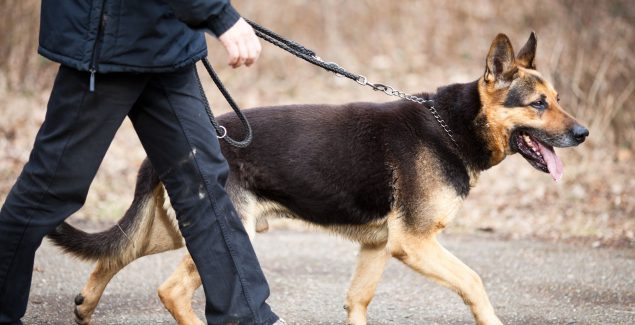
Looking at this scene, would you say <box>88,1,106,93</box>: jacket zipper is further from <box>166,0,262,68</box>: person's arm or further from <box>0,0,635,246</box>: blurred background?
<box>0,0,635,246</box>: blurred background

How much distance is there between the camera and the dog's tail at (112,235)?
13.6 ft

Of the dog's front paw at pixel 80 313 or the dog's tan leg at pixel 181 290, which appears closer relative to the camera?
the dog's tan leg at pixel 181 290

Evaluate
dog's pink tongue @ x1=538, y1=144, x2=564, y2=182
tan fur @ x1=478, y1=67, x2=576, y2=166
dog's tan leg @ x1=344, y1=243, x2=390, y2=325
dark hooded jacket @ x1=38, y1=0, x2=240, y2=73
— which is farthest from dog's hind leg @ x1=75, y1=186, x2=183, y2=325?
dog's pink tongue @ x1=538, y1=144, x2=564, y2=182

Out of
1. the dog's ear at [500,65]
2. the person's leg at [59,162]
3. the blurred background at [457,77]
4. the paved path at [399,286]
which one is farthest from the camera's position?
the blurred background at [457,77]

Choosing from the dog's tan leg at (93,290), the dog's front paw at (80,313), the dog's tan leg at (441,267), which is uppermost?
the dog's tan leg at (441,267)

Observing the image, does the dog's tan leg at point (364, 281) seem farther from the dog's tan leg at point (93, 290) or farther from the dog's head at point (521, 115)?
the dog's tan leg at point (93, 290)

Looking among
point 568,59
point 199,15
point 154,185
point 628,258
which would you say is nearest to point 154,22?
point 199,15

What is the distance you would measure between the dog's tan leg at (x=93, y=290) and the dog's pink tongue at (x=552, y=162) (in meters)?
2.52

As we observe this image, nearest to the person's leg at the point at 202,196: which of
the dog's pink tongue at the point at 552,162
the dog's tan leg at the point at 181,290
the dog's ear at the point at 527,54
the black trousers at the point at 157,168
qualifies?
the black trousers at the point at 157,168

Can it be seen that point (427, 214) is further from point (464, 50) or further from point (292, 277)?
point (464, 50)

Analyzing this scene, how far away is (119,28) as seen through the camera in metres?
3.01

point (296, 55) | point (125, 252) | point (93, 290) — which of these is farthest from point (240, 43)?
point (93, 290)

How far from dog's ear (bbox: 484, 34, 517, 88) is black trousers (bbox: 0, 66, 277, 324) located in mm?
2021

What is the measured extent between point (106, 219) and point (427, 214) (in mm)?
4198
